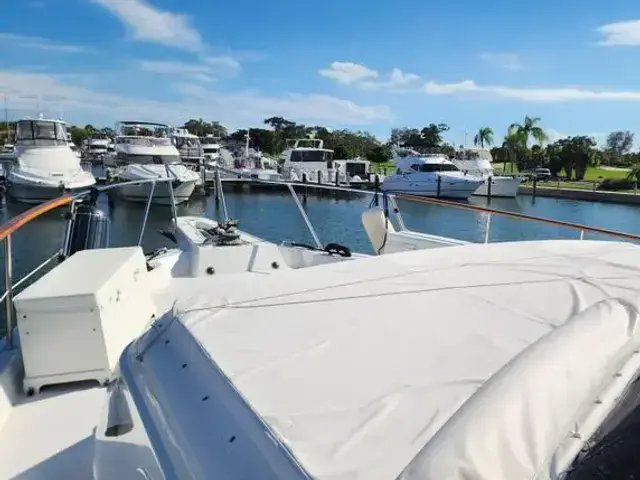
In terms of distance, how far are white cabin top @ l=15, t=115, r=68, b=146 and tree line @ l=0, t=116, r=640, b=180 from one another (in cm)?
2549

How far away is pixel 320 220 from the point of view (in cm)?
2194

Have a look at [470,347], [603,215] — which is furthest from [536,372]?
[603,215]

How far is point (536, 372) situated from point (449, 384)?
0.22 metres

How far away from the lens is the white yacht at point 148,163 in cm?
2477

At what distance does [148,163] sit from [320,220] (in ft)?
41.1

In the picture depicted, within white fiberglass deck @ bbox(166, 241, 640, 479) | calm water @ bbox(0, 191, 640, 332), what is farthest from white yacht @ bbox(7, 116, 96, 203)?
white fiberglass deck @ bbox(166, 241, 640, 479)

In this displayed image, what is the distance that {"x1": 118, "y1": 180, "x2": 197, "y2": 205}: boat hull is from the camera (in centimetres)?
2456

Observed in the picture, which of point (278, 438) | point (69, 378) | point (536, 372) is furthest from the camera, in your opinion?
point (69, 378)

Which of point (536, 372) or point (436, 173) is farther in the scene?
point (436, 173)

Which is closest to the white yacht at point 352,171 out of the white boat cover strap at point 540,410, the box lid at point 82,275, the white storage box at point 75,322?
the box lid at point 82,275

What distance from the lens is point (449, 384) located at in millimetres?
1361

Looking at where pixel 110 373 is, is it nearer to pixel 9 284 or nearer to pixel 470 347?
pixel 9 284

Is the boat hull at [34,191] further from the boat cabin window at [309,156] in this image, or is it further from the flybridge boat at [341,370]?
the flybridge boat at [341,370]

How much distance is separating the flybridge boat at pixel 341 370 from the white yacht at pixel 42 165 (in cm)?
2231
